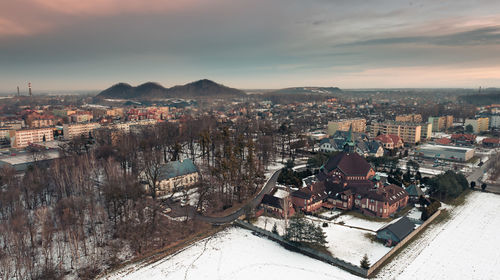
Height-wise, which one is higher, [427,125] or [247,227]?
[427,125]

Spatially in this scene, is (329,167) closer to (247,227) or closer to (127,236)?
(247,227)

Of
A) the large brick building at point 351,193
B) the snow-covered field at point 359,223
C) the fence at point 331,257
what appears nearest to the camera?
the fence at point 331,257

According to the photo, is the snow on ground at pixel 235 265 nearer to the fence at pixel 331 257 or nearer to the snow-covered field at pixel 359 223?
the fence at pixel 331 257

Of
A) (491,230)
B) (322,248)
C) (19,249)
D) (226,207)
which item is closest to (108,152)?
(226,207)

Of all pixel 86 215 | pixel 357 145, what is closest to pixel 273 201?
pixel 86 215

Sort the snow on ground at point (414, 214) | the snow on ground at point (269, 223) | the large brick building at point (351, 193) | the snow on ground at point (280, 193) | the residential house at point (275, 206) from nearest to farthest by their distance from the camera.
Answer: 1. the snow on ground at point (269, 223)
2. the snow on ground at point (414, 214)
3. the residential house at point (275, 206)
4. the large brick building at point (351, 193)
5. the snow on ground at point (280, 193)

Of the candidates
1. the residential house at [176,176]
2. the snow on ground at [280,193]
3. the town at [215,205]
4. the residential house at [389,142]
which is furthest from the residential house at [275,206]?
the residential house at [389,142]

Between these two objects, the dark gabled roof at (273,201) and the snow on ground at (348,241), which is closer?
the snow on ground at (348,241)
